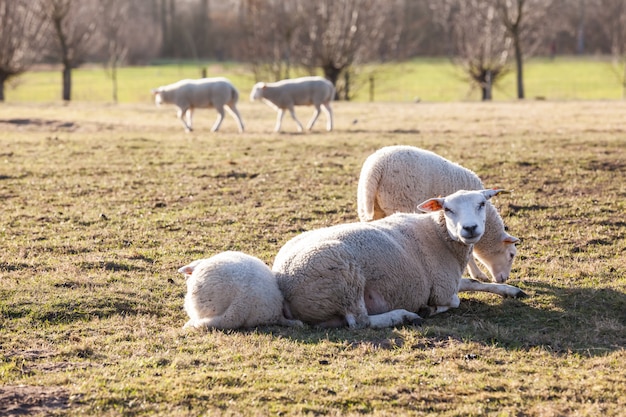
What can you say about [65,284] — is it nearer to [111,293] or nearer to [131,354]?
[111,293]

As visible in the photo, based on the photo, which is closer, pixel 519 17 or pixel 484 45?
pixel 519 17

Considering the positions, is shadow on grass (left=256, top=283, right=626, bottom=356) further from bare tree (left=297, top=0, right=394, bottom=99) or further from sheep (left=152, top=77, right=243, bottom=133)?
bare tree (left=297, top=0, right=394, bottom=99)

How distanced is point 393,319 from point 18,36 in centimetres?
3472

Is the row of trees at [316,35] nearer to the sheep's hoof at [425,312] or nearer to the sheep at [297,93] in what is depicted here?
the sheep at [297,93]

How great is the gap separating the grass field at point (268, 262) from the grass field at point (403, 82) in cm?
2324

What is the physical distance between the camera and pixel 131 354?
240 inches

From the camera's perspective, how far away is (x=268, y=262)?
9.01 meters

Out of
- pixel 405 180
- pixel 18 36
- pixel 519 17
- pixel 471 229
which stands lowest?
pixel 471 229

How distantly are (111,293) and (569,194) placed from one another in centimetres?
732

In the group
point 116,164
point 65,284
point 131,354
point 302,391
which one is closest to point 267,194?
point 116,164

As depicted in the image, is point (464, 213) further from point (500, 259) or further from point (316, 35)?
point (316, 35)

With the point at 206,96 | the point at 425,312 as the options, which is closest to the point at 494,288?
the point at 425,312

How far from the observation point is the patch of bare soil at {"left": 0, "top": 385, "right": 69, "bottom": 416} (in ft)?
16.2

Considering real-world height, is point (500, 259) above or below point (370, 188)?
below
